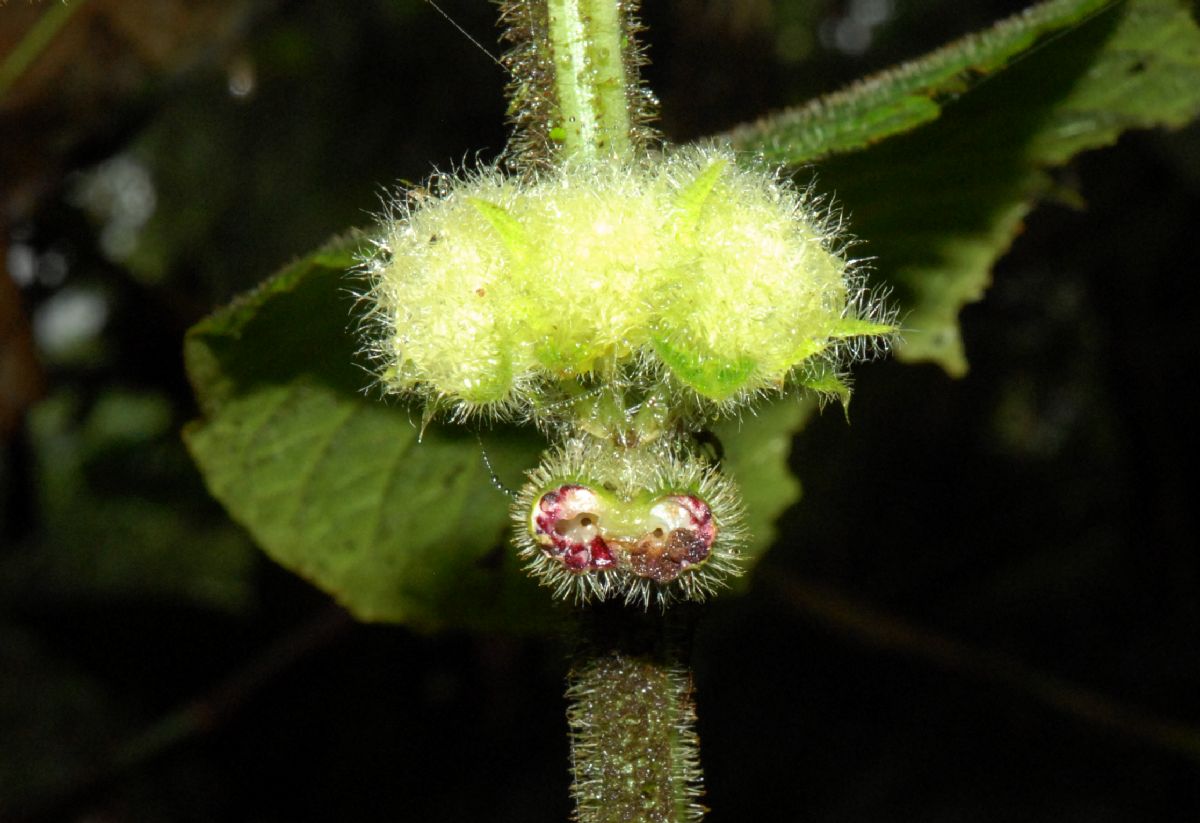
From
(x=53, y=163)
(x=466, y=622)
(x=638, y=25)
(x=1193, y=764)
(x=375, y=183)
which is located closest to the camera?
(x=638, y=25)

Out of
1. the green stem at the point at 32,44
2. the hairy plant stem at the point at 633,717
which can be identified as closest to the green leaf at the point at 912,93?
the hairy plant stem at the point at 633,717

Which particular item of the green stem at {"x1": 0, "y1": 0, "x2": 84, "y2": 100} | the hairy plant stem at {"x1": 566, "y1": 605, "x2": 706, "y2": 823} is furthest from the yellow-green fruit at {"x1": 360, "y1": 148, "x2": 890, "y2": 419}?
the green stem at {"x1": 0, "y1": 0, "x2": 84, "y2": 100}

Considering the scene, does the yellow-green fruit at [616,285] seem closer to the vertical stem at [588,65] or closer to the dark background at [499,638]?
the vertical stem at [588,65]

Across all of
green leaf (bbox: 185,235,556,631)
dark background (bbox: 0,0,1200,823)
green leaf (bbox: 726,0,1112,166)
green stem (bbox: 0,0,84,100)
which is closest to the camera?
green leaf (bbox: 726,0,1112,166)

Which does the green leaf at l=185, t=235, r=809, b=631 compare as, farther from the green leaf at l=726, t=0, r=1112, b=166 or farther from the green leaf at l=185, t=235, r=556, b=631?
the green leaf at l=726, t=0, r=1112, b=166

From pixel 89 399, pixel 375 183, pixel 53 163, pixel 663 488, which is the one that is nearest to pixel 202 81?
pixel 375 183

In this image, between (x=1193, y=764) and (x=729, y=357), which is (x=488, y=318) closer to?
(x=729, y=357)

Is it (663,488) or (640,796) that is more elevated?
(663,488)
